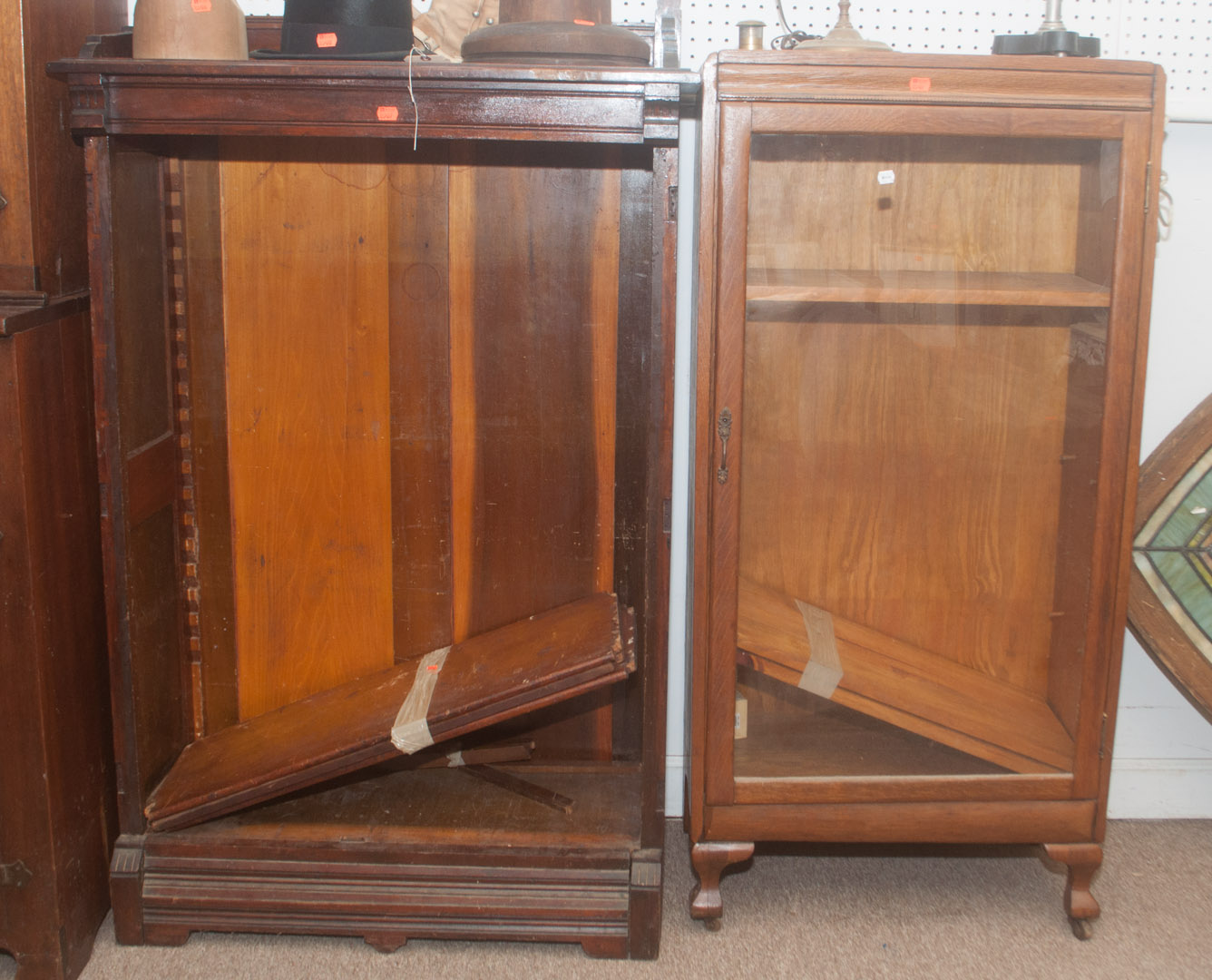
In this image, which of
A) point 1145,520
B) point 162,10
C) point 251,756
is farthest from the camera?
point 1145,520

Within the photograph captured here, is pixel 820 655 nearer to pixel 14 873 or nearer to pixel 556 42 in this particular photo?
pixel 556 42

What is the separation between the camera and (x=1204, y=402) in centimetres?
250

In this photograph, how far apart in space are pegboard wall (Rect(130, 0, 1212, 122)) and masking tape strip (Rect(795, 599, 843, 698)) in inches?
43.6

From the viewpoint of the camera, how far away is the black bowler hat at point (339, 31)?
6.38 feet

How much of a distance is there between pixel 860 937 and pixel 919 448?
36.4 inches

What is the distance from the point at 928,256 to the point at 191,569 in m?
1.53

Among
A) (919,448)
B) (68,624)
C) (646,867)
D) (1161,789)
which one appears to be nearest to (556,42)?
(919,448)

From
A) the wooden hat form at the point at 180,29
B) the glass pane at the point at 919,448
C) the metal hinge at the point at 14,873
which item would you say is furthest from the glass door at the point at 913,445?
the metal hinge at the point at 14,873

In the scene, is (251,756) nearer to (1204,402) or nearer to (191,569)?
(191,569)

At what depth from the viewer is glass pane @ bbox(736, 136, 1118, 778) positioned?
80.3 inches

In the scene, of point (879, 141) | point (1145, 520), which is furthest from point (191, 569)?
point (1145, 520)

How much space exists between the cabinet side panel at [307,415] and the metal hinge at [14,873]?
1.76 feet

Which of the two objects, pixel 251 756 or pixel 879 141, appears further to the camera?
pixel 251 756

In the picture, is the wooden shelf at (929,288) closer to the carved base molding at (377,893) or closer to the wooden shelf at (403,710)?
the wooden shelf at (403,710)
